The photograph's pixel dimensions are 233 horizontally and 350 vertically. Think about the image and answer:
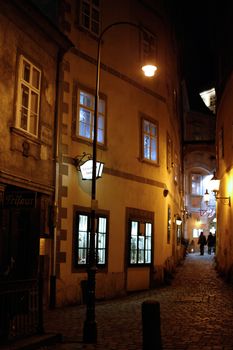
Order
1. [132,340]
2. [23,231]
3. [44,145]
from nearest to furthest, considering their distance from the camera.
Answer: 1. [132,340]
2. [23,231]
3. [44,145]

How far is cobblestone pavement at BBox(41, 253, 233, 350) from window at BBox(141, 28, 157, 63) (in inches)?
355

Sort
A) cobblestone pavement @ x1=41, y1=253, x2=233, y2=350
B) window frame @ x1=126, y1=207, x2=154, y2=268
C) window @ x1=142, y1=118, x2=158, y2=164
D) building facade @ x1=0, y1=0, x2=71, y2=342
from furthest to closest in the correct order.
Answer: window @ x1=142, y1=118, x2=158, y2=164, window frame @ x1=126, y1=207, x2=154, y2=268, building facade @ x1=0, y1=0, x2=71, y2=342, cobblestone pavement @ x1=41, y1=253, x2=233, y2=350

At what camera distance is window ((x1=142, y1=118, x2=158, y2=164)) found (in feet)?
62.8

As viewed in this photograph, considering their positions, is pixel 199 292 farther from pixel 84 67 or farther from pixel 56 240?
pixel 84 67

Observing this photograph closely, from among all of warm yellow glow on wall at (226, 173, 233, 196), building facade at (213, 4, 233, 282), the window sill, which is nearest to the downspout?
the window sill

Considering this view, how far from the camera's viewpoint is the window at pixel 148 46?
1967 centimetres

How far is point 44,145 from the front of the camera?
14.0 metres

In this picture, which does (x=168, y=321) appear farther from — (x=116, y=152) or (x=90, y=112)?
(x=90, y=112)

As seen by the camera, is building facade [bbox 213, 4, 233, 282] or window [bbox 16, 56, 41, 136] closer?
window [bbox 16, 56, 41, 136]

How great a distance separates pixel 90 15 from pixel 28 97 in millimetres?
5081

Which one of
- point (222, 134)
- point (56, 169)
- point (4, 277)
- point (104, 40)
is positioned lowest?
point (4, 277)

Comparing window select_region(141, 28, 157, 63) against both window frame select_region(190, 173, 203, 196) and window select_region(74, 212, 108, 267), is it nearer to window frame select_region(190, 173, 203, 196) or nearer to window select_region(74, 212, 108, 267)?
window select_region(74, 212, 108, 267)

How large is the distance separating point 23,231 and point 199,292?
7486mm

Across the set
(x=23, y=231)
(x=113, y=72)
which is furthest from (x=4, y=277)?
(x=113, y=72)
